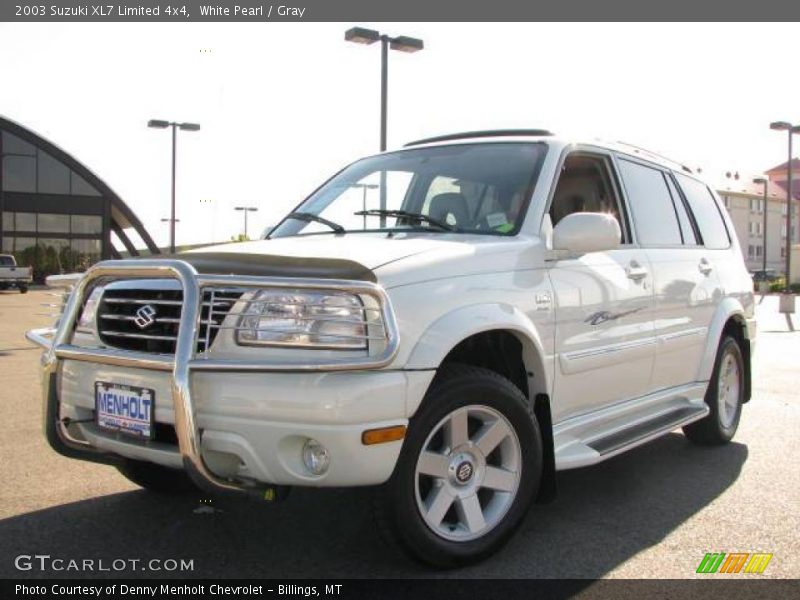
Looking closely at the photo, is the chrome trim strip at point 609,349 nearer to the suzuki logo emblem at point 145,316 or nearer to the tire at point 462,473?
the tire at point 462,473

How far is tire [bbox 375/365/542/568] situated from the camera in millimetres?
3211

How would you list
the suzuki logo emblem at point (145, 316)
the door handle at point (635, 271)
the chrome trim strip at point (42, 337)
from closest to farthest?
the suzuki logo emblem at point (145, 316), the chrome trim strip at point (42, 337), the door handle at point (635, 271)

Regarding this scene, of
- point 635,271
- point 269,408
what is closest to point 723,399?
point 635,271

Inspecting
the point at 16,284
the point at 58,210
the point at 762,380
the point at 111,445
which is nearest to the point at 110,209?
the point at 58,210

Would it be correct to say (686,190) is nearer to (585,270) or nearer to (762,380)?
(585,270)

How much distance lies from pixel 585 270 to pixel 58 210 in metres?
52.0

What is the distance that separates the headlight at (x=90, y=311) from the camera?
12.0 ft

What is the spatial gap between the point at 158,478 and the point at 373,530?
1.24 m

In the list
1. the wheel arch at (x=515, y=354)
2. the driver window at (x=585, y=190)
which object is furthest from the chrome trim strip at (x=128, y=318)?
the driver window at (x=585, y=190)

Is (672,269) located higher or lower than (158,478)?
higher

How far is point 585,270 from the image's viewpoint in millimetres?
4258

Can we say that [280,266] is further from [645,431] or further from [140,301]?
[645,431]

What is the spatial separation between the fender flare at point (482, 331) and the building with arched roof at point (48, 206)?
158 feet

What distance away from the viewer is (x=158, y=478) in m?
4.34
